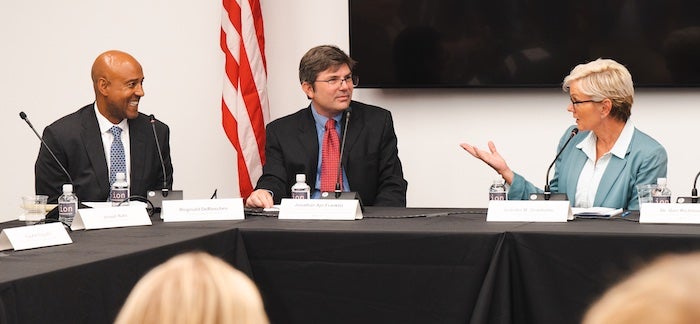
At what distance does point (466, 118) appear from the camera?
18.5ft

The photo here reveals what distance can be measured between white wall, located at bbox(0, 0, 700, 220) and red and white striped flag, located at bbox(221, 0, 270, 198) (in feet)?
0.94

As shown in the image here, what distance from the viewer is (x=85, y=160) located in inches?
168

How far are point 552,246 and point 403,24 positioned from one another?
2.80 m

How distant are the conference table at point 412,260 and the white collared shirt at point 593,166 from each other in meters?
0.58

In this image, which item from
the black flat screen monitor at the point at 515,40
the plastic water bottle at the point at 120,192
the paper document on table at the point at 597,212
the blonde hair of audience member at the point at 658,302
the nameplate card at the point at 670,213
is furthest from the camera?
the black flat screen monitor at the point at 515,40

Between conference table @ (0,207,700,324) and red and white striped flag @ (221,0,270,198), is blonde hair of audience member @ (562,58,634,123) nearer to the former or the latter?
conference table @ (0,207,700,324)

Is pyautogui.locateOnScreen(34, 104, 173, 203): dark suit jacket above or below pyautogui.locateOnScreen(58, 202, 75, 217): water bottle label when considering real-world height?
above

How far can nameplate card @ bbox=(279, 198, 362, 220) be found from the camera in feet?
11.8

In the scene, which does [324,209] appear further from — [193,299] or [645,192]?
[193,299]

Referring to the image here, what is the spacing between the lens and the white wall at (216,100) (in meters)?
5.55

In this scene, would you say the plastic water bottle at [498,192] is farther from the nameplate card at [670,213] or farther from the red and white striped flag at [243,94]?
the red and white striped flag at [243,94]

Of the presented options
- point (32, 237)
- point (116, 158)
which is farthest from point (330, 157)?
point (32, 237)

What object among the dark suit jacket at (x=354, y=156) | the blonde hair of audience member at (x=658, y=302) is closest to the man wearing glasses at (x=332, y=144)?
the dark suit jacket at (x=354, y=156)

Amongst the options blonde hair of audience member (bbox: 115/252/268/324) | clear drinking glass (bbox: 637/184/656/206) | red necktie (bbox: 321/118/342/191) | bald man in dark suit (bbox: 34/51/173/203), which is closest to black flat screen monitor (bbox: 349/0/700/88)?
red necktie (bbox: 321/118/342/191)
